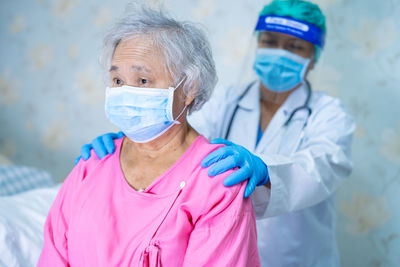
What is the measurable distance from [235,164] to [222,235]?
0.19 m

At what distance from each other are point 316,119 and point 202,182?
71 cm

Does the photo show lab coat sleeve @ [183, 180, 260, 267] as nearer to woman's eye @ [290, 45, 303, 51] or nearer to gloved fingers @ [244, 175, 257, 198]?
gloved fingers @ [244, 175, 257, 198]

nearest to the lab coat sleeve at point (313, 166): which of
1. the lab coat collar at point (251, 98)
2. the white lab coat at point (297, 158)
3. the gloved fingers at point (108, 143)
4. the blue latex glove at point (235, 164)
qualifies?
the white lab coat at point (297, 158)

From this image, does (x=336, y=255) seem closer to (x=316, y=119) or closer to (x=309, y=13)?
(x=316, y=119)

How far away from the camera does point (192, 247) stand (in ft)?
3.14

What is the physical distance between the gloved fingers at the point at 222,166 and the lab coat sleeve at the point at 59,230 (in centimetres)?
42

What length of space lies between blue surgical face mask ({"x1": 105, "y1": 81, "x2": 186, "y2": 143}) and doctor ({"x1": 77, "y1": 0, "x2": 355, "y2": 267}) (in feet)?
0.84

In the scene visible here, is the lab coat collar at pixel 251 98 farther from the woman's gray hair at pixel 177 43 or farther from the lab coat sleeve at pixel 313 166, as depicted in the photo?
the woman's gray hair at pixel 177 43

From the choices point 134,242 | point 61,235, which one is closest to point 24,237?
point 61,235

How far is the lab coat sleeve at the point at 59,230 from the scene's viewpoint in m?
1.10

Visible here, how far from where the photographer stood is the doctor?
4.55 feet

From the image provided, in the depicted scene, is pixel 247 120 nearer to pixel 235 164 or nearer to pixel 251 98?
pixel 251 98

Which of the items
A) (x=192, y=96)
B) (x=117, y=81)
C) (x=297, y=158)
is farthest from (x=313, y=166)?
(x=117, y=81)

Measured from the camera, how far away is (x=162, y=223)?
A: 971 mm
